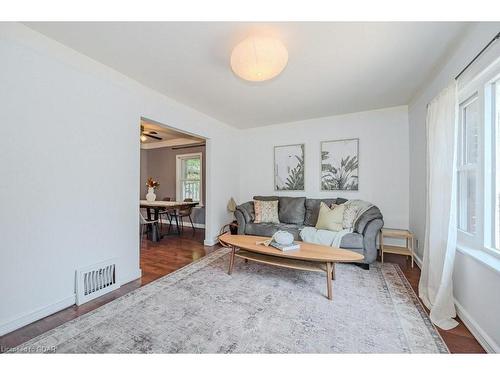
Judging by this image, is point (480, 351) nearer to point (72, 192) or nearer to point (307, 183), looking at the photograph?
point (307, 183)

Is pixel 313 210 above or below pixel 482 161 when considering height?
below

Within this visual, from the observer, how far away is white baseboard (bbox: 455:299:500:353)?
134 centimetres

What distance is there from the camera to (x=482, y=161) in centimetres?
161

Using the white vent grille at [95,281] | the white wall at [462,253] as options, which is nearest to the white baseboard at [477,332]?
the white wall at [462,253]

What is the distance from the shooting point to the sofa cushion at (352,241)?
278 centimetres

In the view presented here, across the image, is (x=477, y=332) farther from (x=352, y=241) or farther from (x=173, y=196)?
(x=173, y=196)

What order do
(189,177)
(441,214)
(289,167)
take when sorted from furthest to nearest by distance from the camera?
(189,177) → (289,167) → (441,214)

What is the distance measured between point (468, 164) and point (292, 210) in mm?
2345

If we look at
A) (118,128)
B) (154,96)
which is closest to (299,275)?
(118,128)

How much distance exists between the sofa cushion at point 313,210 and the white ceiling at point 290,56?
1613 mm

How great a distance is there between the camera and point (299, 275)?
8.27ft

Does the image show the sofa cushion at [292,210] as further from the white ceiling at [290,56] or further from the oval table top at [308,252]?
the white ceiling at [290,56]

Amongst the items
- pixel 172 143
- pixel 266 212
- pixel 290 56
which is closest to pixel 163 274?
pixel 266 212
